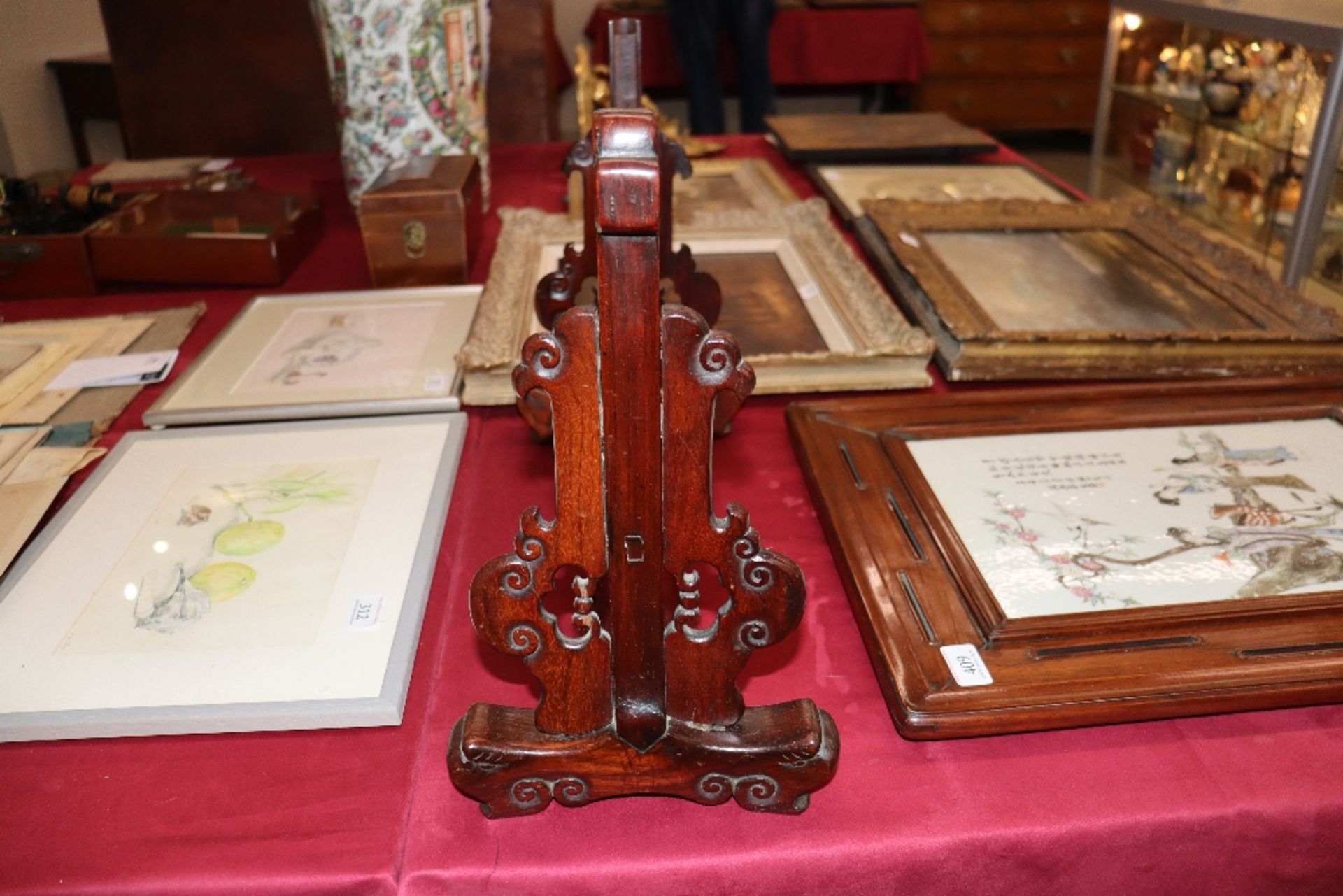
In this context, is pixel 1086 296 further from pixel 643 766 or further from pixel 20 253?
pixel 20 253

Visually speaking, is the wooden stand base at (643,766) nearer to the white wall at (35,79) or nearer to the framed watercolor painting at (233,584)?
the framed watercolor painting at (233,584)

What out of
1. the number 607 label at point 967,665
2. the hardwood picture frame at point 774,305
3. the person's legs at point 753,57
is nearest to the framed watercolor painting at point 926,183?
the hardwood picture frame at point 774,305

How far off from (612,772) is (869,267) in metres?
0.92

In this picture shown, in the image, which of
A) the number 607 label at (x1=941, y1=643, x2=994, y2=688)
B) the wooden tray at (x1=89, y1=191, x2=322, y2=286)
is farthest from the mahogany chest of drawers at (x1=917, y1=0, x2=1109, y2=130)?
the number 607 label at (x1=941, y1=643, x2=994, y2=688)

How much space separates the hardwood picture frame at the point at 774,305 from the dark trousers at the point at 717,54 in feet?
7.38

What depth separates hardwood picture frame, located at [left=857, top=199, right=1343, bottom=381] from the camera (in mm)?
1021

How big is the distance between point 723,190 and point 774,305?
0.59 meters

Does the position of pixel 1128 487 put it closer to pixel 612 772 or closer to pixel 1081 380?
pixel 1081 380

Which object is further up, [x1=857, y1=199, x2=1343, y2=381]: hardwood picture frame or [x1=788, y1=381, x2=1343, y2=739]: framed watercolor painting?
[x1=857, y1=199, x2=1343, y2=381]: hardwood picture frame

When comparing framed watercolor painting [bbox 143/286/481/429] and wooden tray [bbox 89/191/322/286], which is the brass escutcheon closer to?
framed watercolor painting [bbox 143/286/481/429]

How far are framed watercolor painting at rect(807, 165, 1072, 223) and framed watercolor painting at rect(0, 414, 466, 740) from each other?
890 mm

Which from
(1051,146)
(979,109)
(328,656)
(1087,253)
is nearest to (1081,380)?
(1087,253)

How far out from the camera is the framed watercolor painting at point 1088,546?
631mm

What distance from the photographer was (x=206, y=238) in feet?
4.24
